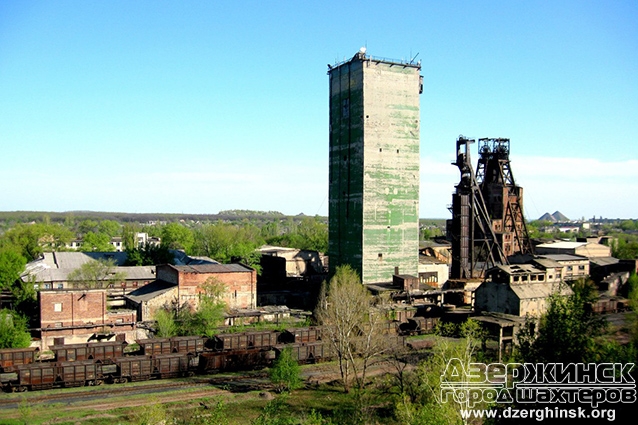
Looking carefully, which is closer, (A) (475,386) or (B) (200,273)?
(A) (475,386)

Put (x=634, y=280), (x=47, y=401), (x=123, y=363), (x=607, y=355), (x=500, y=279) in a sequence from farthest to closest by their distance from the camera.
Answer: (x=634, y=280), (x=500, y=279), (x=123, y=363), (x=47, y=401), (x=607, y=355)

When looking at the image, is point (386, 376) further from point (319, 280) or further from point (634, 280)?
point (634, 280)

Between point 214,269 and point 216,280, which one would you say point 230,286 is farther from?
point 214,269

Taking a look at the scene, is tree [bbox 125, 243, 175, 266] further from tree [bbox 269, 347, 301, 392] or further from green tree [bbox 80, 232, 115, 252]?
tree [bbox 269, 347, 301, 392]

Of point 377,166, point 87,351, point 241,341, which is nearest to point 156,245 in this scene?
point 377,166

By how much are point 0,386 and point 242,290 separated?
73.2 ft

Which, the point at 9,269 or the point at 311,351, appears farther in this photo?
the point at 9,269

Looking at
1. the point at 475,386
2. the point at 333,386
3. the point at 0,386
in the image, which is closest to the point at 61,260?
the point at 0,386

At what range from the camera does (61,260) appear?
56.7 m

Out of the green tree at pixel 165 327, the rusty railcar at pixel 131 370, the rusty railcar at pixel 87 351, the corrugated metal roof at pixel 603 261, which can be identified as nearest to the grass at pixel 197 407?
the rusty railcar at pixel 131 370

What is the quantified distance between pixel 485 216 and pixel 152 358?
39.5 metres

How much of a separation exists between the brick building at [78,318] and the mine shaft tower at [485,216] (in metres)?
32.7

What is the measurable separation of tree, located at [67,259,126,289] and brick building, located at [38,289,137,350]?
9.71 m

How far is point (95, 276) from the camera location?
49.6m
